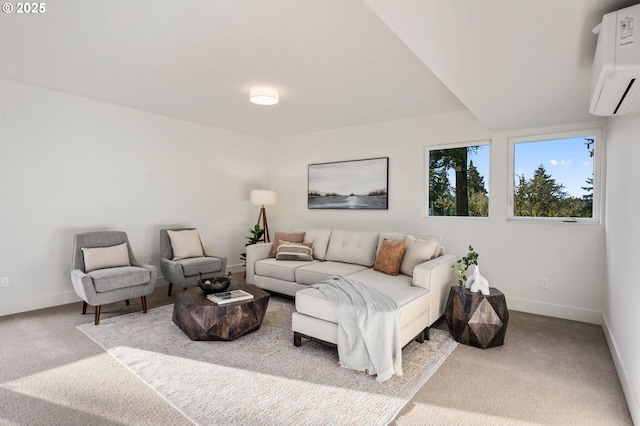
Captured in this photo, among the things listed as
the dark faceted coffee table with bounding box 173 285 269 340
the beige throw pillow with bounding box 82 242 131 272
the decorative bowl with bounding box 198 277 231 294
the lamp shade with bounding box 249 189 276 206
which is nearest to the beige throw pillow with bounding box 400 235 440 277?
the dark faceted coffee table with bounding box 173 285 269 340

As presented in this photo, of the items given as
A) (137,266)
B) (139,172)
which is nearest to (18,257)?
(137,266)

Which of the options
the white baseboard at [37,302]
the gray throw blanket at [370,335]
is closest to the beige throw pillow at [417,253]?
the gray throw blanket at [370,335]

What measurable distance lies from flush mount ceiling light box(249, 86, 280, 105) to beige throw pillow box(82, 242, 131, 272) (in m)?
2.40

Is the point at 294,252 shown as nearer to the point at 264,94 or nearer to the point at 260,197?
the point at 260,197

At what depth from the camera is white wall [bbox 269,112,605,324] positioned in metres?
3.72

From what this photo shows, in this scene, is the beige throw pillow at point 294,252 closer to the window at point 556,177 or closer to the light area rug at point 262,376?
the light area rug at point 262,376

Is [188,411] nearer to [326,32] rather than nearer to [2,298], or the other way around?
[326,32]

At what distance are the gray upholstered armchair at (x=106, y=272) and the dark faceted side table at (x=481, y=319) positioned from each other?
3.27 metres

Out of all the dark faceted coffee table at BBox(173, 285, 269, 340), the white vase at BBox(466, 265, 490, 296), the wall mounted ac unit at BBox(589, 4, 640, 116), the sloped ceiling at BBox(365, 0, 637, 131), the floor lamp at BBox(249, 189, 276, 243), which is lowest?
the dark faceted coffee table at BBox(173, 285, 269, 340)

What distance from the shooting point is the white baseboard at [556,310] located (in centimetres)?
364

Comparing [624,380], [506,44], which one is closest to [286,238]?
[506,44]

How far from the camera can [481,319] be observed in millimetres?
2938

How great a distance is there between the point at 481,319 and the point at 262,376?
190 cm

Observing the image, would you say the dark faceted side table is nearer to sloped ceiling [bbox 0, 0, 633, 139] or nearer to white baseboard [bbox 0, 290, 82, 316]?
sloped ceiling [bbox 0, 0, 633, 139]
